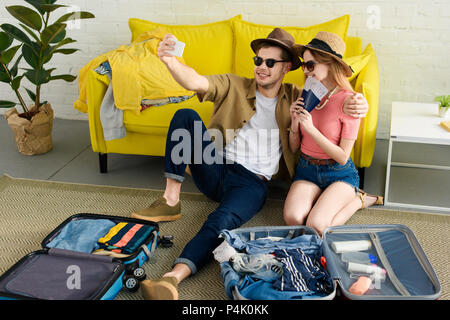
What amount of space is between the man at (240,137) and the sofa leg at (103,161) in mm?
752

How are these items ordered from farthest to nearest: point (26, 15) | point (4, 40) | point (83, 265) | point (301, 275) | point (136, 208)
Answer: point (4, 40)
point (26, 15)
point (136, 208)
point (83, 265)
point (301, 275)

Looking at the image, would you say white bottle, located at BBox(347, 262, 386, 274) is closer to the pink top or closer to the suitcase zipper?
the suitcase zipper

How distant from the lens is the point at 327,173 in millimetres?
2311

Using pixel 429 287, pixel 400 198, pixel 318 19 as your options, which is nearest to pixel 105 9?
pixel 318 19

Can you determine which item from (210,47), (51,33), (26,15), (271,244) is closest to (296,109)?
(271,244)

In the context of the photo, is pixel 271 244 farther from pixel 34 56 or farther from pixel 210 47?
pixel 34 56

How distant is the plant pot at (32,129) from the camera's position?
3.16 metres

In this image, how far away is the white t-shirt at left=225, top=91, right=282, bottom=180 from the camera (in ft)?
7.56

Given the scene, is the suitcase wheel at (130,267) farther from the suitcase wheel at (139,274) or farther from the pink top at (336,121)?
the pink top at (336,121)

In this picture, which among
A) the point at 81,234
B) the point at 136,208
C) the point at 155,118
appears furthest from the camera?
the point at 155,118

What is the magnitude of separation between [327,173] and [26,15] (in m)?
2.00

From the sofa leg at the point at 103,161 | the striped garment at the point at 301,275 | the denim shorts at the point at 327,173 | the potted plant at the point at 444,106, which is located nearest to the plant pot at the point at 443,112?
the potted plant at the point at 444,106

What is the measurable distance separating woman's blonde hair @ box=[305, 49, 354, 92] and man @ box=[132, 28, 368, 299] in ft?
0.33

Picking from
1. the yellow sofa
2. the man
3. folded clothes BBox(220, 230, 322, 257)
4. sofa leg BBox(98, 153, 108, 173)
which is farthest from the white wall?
folded clothes BBox(220, 230, 322, 257)
